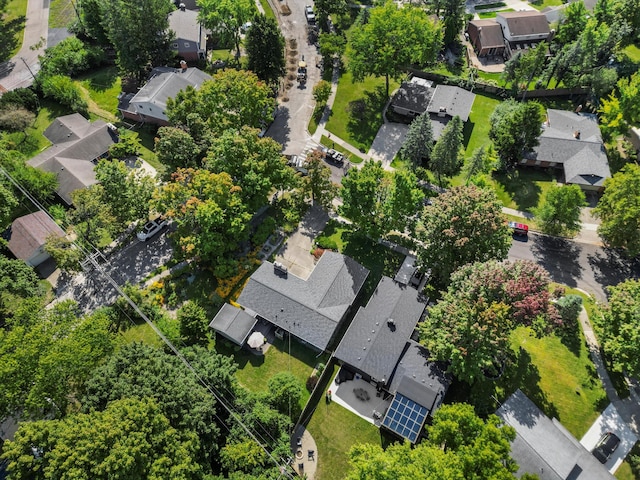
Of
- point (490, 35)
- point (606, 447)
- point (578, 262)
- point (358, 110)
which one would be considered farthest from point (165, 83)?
point (606, 447)

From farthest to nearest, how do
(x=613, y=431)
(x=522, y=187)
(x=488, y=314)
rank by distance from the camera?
(x=522, y=187)
(x=613, y=431)
(x=488, y=314)

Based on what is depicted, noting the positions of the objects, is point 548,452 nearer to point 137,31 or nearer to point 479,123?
point 479,123

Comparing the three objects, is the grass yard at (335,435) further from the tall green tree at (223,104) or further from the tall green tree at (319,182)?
the tall green tree at (223,104)

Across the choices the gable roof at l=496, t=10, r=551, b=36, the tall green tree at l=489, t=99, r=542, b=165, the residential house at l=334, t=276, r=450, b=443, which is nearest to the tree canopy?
the residential house at l=334, t=276, r=450, b=443

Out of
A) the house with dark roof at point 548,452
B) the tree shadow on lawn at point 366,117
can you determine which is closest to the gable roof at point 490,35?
the tree shadow on lawn at point 366,117

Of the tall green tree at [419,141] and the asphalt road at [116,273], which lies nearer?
the asphalt road at [116,273]

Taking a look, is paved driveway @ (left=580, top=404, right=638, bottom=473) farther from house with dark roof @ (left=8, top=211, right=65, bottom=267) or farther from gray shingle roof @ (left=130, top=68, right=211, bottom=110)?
gray shingle roof @ (left=130, top=68, right=211, bottom=110)

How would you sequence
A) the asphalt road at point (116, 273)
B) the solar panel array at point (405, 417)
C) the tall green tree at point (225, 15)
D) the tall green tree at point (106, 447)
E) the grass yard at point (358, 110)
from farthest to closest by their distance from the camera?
the tall green tree at point (225, 15) < the grass yard at point (358, 110) < the asphalt road at point (116, 273) < the solar panel array at point (405, 417) < the tall green tree at point (106, 447)
